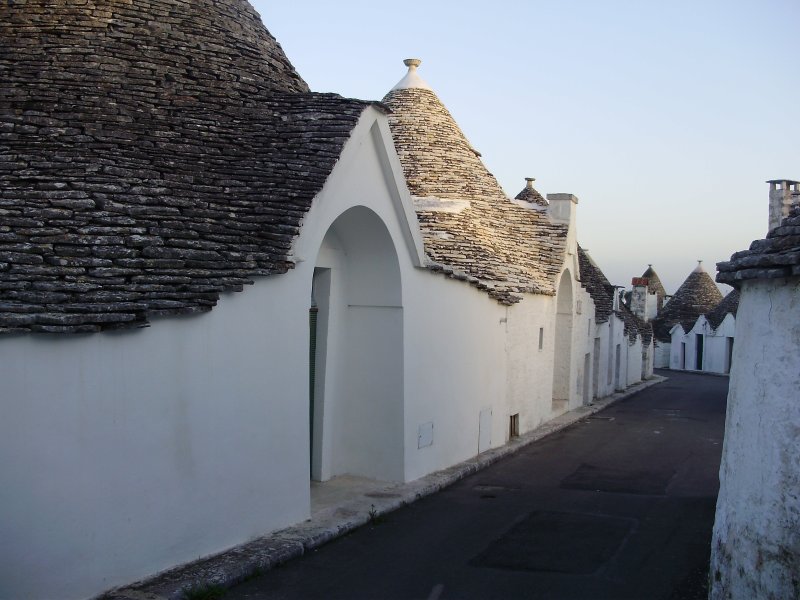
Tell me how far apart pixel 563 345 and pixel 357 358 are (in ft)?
37.6

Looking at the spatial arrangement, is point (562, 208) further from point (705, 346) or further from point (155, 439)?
point (705, 346)

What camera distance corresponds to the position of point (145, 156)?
8836 millimetres

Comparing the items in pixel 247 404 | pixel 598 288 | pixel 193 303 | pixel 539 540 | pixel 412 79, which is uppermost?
pixel 412 79

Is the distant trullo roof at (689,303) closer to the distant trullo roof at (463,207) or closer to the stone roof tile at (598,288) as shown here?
the stone roof tile at (598,288)

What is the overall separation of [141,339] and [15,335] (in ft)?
3.40

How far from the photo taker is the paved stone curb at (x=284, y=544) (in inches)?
263

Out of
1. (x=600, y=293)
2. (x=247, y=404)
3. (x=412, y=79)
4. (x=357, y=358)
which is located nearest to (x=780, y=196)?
(x=600, y=293)

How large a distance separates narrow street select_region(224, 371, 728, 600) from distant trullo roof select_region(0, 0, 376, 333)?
2.55 m

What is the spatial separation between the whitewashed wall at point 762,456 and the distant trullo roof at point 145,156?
410 cm

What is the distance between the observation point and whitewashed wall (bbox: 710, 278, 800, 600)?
5613 millimetres

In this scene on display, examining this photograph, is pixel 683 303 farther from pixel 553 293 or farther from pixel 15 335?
pixel 15 335

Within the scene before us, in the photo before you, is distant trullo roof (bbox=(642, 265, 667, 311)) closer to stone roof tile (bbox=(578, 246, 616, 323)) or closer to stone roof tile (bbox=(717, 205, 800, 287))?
stone roof tile (bbox=(578, 246, 616, 323))

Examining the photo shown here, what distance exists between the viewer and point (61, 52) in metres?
9.81

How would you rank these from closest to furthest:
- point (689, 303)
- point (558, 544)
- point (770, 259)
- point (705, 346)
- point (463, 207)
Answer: point (770, 259)
point (558, 544)
point (463, 207)
point (705, 346)
point (689, 303)
